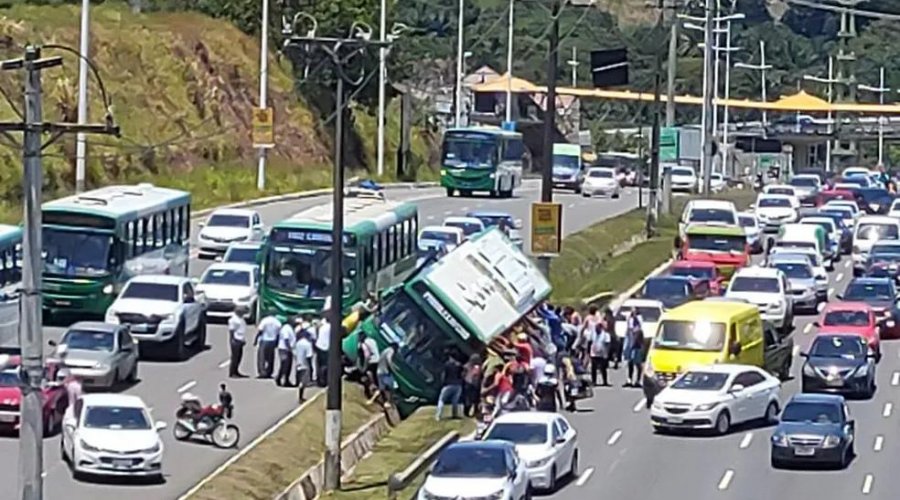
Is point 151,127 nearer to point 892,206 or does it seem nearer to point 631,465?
point 892,206

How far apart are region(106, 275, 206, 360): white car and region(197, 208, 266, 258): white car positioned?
16.3 m

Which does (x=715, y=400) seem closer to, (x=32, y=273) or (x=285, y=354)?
(x=285, y=354)

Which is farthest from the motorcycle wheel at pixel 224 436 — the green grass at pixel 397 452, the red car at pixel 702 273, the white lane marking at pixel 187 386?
the red car at pixel 702 273

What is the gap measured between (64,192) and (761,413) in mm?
36181

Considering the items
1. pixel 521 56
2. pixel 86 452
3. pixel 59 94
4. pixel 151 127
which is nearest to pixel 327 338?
pixel 86 452

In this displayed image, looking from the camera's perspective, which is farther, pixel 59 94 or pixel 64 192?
pixel 59 94

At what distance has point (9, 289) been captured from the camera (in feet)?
149

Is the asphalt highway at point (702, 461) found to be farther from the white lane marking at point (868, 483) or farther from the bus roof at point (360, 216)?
the bus roof at point (360, 216)

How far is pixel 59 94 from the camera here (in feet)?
261

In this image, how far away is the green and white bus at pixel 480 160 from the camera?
287ft

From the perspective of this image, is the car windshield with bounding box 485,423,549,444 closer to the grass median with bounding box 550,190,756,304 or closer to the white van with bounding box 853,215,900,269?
the grass median with bounding box 550,190,756,304

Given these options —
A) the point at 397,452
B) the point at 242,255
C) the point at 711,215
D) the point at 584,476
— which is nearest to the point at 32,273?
the point at 397,452

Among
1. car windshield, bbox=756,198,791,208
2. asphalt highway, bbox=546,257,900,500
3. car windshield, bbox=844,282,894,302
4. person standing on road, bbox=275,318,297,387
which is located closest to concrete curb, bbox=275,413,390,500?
person standing on road, bbox=275,318,297,387

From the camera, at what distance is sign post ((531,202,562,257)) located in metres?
53.1
